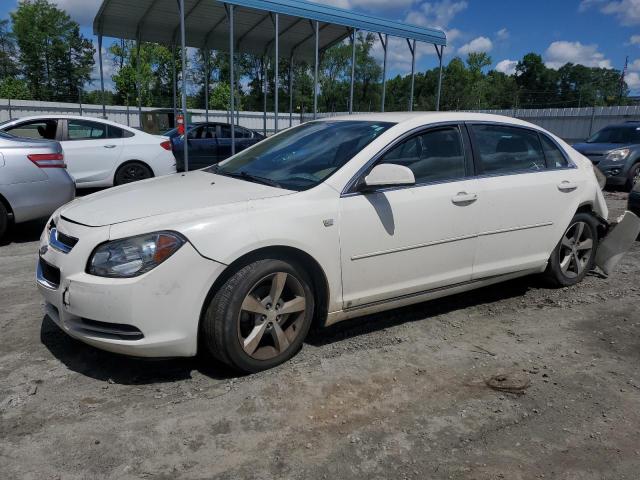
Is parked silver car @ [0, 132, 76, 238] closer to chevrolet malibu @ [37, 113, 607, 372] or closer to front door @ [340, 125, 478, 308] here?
chevrolet malibu @ [37, 113, 607, 372]

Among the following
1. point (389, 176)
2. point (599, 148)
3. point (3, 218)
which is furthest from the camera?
point (599, 148)

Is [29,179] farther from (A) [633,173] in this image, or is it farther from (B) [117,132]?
(A) [633,173]

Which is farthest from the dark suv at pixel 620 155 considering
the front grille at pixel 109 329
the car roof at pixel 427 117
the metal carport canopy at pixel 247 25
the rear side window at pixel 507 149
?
the front grille at pixel 109 329

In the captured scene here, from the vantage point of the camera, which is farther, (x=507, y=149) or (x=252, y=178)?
→ (x=507, y=149)

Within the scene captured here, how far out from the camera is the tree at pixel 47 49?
61.0 meters

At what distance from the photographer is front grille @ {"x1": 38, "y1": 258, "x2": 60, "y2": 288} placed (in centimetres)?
299

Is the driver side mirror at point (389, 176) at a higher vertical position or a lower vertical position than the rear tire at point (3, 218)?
higher

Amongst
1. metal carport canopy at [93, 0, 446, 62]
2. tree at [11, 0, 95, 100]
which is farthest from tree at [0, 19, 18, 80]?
metal carport canopy at [93, 0, 446, 62]

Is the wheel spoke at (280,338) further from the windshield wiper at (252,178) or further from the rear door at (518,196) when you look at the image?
the rear door at (518,196)

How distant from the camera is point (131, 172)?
9789 mm

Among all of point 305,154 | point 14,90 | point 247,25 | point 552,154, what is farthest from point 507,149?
point 14,90

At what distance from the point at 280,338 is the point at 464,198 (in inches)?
66.0

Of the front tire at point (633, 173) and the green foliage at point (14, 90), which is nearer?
the front tire at point (633, 173)

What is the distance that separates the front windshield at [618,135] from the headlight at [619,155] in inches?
34.1
